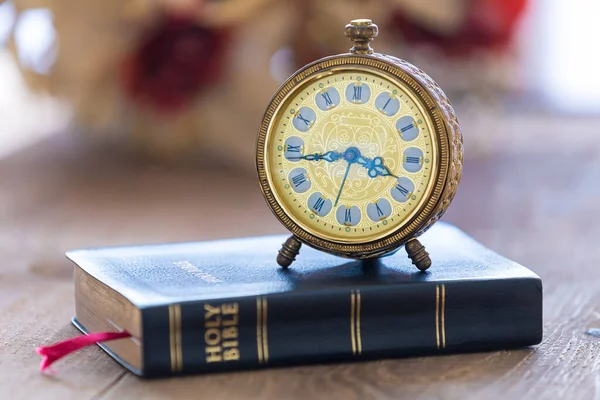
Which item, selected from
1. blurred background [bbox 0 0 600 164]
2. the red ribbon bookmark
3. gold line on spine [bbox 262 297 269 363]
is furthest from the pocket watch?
blurred background [bbox 0 0 600 164]

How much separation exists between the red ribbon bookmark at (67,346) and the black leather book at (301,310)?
0.07 ft

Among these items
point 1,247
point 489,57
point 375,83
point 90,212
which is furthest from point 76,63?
point 375,83

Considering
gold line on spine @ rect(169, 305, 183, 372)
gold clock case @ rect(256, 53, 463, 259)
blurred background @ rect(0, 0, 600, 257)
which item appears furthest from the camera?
blurred background @ rect(0, 0, 600, 257)

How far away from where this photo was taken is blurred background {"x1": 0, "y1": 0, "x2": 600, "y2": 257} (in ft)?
6.73

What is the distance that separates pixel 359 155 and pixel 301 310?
0.22m

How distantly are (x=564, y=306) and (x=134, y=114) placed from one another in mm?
1411

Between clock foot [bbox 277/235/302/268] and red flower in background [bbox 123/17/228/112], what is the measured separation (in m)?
1.20

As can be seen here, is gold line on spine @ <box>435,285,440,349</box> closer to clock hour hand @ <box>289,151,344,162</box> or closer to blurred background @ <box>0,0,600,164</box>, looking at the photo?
clock hour hand @ <box>289,151,344,162</box>

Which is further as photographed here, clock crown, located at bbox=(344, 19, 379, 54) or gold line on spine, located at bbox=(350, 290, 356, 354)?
clock crown, located at bbox=(344, 19, 379, 54)

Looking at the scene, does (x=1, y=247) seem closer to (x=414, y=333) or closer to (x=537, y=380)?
(x=414, y=333)

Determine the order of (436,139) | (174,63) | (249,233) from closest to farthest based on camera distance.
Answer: (436,139) < (249,233) < (174,63)

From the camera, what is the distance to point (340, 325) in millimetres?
1129

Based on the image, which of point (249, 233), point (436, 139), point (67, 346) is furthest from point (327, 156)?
point (249, 233)

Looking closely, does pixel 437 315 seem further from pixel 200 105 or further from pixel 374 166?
pixel 200 105
